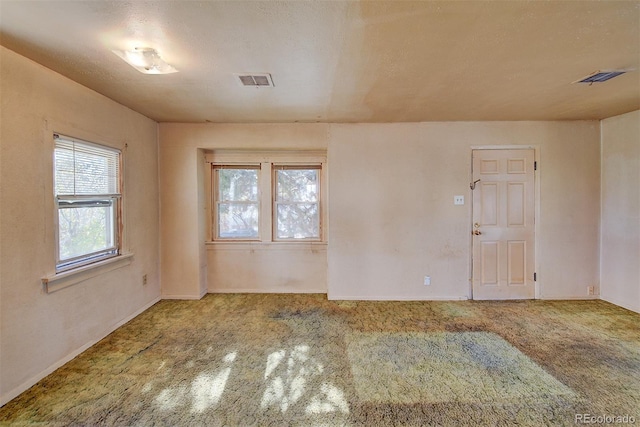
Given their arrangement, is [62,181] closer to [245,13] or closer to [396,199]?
[245,13]

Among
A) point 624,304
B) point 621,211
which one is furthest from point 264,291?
point 621,211

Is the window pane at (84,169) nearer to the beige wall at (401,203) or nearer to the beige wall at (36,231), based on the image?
the beige wall at (36,231)

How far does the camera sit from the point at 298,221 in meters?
4.50

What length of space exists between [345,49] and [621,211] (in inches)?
166

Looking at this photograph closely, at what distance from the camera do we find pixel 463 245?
4098 millimetres

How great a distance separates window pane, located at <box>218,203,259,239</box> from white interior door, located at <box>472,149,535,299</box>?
321cm

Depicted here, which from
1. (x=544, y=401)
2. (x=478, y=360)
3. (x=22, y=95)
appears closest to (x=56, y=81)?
(x=22, y=95)

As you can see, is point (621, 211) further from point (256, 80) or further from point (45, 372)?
point (45, 372)

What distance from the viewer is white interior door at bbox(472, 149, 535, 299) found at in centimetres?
406

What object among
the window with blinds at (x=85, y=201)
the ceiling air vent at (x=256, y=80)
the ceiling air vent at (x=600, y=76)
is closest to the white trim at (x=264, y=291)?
the window with blinds at (x=85, y=201)

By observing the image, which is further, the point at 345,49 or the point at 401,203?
the point at 401,203

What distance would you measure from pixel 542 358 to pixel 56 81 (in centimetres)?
478

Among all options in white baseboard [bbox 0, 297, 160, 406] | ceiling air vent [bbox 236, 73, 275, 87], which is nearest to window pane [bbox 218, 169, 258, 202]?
ceiling air vent [bbox 236, 73, 275, 87]

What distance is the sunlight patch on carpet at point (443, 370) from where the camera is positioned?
210 centimetres
